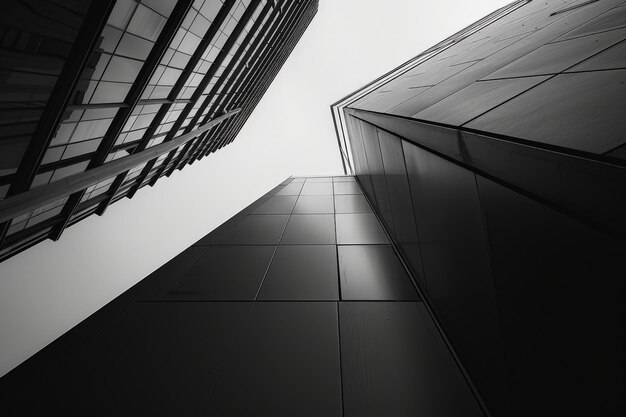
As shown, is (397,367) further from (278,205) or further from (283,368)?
(278,205)

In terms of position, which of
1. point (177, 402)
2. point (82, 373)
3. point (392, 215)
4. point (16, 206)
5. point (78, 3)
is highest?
point (78, 3)

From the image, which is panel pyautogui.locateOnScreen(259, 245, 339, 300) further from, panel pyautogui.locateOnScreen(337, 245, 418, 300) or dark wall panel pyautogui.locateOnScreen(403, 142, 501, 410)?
dark wall panel pyautogui.locateOnScreen(403, 142, 501, 410)

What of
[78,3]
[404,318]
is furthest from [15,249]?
[404,318]

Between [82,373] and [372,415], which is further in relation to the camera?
[82,373]

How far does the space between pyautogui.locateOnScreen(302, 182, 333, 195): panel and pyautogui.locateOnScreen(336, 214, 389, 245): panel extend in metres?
3.53

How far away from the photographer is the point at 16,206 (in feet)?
39.5

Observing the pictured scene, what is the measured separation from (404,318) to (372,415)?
168cm

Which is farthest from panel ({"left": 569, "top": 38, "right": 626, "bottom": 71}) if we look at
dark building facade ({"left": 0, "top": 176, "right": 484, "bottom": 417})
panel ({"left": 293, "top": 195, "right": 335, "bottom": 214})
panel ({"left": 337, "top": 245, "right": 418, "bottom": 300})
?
panel ({"left": 293, "top": 195, "right": 335, "bottom": 214})

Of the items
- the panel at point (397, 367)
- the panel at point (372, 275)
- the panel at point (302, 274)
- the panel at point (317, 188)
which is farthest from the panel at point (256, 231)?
the panel at point (317, 188)

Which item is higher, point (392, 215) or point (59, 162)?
point (59, 162)

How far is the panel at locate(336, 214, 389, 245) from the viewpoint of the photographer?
7379 mm

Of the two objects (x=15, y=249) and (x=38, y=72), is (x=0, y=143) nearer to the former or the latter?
(x=38, y=72)

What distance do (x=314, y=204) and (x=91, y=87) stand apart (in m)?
11.6

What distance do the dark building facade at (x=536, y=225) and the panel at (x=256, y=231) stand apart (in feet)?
13.2
